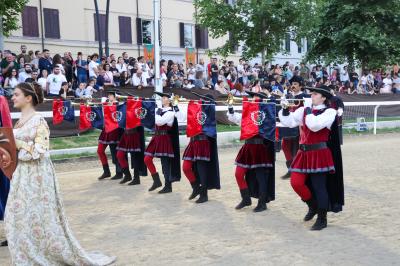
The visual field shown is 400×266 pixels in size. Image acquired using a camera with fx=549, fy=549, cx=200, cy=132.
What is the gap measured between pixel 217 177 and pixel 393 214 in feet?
8.97

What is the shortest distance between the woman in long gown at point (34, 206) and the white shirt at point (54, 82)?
10373mm

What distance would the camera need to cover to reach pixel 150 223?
7512 mm

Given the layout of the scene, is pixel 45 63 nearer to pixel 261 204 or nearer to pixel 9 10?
pixel 9 10

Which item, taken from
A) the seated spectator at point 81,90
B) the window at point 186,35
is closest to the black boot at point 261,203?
the seated spectator at point 81,90

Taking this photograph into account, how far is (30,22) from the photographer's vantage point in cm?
2733

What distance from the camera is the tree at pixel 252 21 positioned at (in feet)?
75.0

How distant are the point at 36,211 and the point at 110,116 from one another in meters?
5.39

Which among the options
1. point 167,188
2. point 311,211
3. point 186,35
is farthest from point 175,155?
point 186,35

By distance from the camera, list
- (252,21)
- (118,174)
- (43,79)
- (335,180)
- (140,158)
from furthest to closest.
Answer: (252,21)
(43,79)
(118,174)
(140,158)
(335,180)

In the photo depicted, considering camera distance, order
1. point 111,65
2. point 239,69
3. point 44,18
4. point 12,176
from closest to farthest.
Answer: point 12,176, point 111,65, point 239,69, point 44,18

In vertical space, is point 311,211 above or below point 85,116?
below

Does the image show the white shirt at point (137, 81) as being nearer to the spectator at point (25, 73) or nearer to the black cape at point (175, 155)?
the spectator at point (25, 73)

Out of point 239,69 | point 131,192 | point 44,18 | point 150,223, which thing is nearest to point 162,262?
point 150,223

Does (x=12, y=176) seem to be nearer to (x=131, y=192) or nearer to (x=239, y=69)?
(x=131, y=192)
